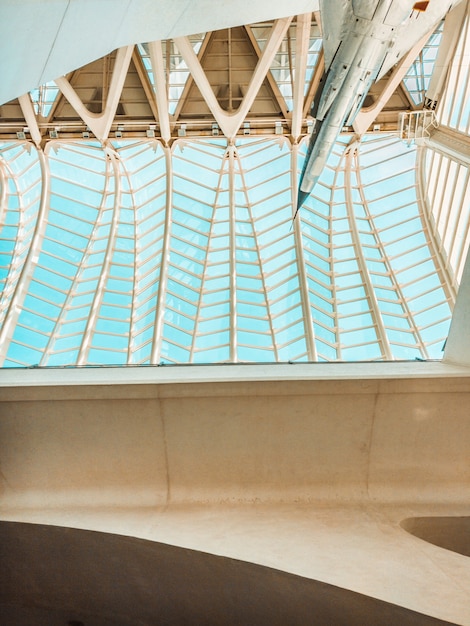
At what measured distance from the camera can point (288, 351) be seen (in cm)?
2180

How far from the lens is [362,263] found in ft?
77.9

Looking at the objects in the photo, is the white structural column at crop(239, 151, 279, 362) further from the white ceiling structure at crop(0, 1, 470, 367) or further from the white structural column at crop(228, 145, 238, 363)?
the white structural column at crop(228, 145, 238, 363)

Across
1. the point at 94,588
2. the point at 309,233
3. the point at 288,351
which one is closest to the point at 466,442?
the point at 94,588

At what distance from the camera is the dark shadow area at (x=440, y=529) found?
6348 millimetres

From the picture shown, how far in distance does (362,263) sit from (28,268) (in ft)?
41.4

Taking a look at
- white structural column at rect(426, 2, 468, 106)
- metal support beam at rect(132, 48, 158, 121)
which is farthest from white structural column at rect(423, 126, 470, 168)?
metal support beam at rect(132, 48, 158, 121)

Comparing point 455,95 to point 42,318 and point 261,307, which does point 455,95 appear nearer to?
point 261,307

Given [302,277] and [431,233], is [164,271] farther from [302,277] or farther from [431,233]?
[431,233]

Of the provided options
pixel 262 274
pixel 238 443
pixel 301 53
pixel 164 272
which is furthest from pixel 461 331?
pixel 262 274

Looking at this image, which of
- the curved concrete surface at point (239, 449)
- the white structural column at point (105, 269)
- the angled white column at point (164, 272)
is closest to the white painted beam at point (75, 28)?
the curved concrete surface at point (239, 449)

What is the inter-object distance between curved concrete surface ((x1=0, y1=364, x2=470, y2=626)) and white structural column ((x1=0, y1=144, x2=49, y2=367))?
15065 millimetres

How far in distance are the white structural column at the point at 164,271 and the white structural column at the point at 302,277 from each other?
188 inches

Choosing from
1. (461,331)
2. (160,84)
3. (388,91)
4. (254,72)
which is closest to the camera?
(461,331)

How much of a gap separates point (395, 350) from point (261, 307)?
5068 millimetres
